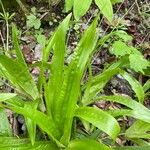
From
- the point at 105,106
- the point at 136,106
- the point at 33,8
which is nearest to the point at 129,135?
the point at 136,106

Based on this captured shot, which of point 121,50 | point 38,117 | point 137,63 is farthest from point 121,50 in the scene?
point 38,117

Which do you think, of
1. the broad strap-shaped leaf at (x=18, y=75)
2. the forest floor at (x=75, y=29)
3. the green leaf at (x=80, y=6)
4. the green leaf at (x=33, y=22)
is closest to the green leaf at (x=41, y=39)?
the forest floor at (x=75, y=29)

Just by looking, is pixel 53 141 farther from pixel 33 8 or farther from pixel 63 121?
pixel 33 8

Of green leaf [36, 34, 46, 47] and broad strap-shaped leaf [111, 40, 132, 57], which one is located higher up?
green leaf [36, 34, 46, 47]

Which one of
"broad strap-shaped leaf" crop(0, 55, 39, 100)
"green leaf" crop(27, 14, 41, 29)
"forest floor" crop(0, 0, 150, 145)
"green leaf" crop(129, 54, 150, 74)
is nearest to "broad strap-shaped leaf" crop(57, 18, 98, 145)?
"broad strap-shaped leaf" crop(0, 55, 39, 100)

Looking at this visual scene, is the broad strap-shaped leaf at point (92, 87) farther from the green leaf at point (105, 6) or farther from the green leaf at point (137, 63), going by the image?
the green leaf at point (105, 6)

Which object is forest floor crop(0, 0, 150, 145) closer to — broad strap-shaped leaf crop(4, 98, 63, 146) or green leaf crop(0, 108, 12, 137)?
green leaf crop(0, 108, 12, 137)

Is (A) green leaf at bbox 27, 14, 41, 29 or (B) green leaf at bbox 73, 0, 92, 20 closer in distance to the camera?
(B) green leaf at bbox 73, 0, 92, 20
